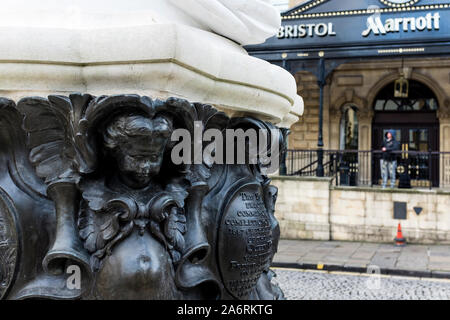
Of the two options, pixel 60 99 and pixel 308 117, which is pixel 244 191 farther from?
pixel 308 117

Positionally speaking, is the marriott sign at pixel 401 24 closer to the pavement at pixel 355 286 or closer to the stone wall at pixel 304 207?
the stone wall at pixel 304 207

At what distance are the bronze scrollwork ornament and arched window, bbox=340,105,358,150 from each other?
53.4ft

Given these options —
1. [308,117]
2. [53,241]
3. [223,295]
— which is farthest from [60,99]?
[308,117]

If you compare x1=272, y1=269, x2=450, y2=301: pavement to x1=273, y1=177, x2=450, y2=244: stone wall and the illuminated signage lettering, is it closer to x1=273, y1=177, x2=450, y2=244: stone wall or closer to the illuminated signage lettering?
x1=273, y1=177, x2=450, y2=244: stone wall

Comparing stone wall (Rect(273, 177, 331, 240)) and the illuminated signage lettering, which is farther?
the illuminated signage lettering

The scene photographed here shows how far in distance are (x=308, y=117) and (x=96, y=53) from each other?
16.2 m

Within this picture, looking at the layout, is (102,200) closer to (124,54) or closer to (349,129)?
(124,54)

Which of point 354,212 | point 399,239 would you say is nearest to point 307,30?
point 354,212

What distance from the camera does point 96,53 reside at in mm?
1578

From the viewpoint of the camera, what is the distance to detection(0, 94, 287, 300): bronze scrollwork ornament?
1577mm

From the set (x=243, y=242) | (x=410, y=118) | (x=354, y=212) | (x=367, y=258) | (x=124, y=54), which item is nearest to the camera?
(x=124, y=54)

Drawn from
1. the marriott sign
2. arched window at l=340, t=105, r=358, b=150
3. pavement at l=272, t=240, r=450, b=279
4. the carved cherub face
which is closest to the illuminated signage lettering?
the marriott sign

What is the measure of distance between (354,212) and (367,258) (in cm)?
247

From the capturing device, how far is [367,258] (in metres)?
9.17
